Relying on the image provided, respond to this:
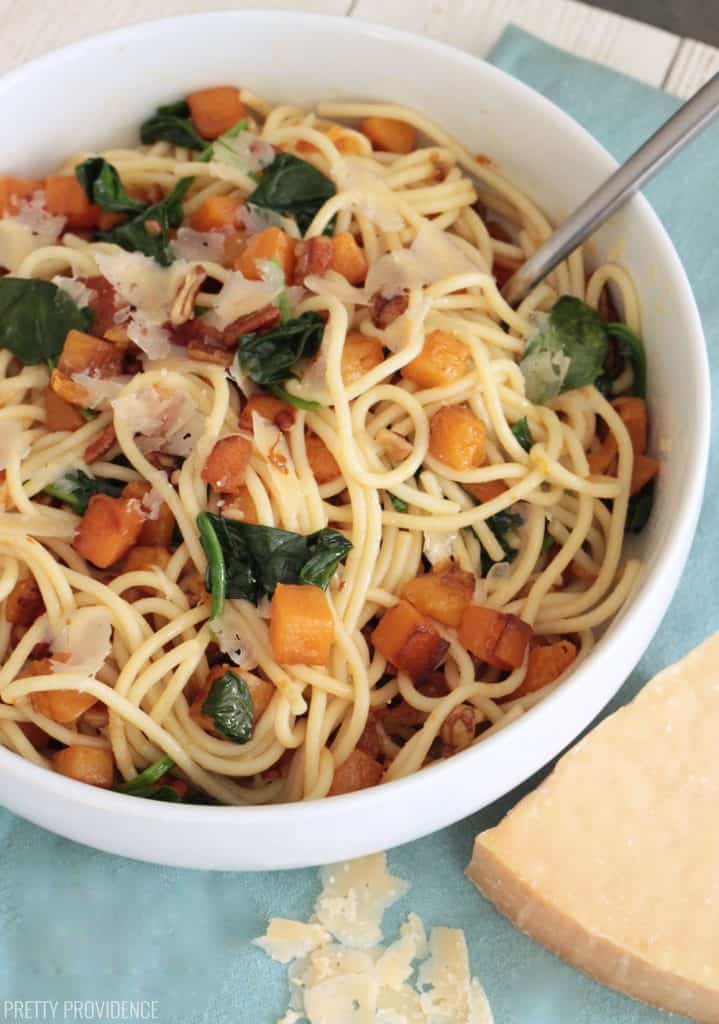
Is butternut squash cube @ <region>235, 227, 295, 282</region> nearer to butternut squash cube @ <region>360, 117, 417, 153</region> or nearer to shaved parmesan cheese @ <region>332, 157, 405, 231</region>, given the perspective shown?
shaved parmesan cheese @ <region>332, 157, 405, 231</region>

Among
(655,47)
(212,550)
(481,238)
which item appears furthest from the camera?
(655,47)

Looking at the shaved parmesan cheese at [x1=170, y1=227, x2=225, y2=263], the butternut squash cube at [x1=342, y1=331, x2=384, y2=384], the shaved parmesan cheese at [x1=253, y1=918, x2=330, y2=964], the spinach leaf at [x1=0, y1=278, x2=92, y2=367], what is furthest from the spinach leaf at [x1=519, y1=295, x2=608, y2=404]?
the shaved parmesan cheese at [x1=253, y1=918, x2=330, y2=964]

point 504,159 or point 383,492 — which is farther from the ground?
point 504,159

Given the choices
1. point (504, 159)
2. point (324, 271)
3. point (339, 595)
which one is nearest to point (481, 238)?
point (504, 159)

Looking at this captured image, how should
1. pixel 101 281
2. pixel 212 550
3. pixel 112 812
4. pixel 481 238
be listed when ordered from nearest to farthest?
pixel 112 812 < pixel 212 550 < pixel 101 281 < pixel 481 238

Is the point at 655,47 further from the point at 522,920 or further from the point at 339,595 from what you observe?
the point at 522,920

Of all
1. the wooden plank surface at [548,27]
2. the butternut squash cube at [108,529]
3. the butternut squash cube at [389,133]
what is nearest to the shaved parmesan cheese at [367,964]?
the butternut squash cube at [108,529]

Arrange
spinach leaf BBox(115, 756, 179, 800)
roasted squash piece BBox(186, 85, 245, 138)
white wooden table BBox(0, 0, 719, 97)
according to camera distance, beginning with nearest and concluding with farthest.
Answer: spinach leaf BBox(115, 756, 179, 800) < roasted squash piece BBox(186, 85, 245, 138) < white wooden table BBox(0, 0, 719, 97)
